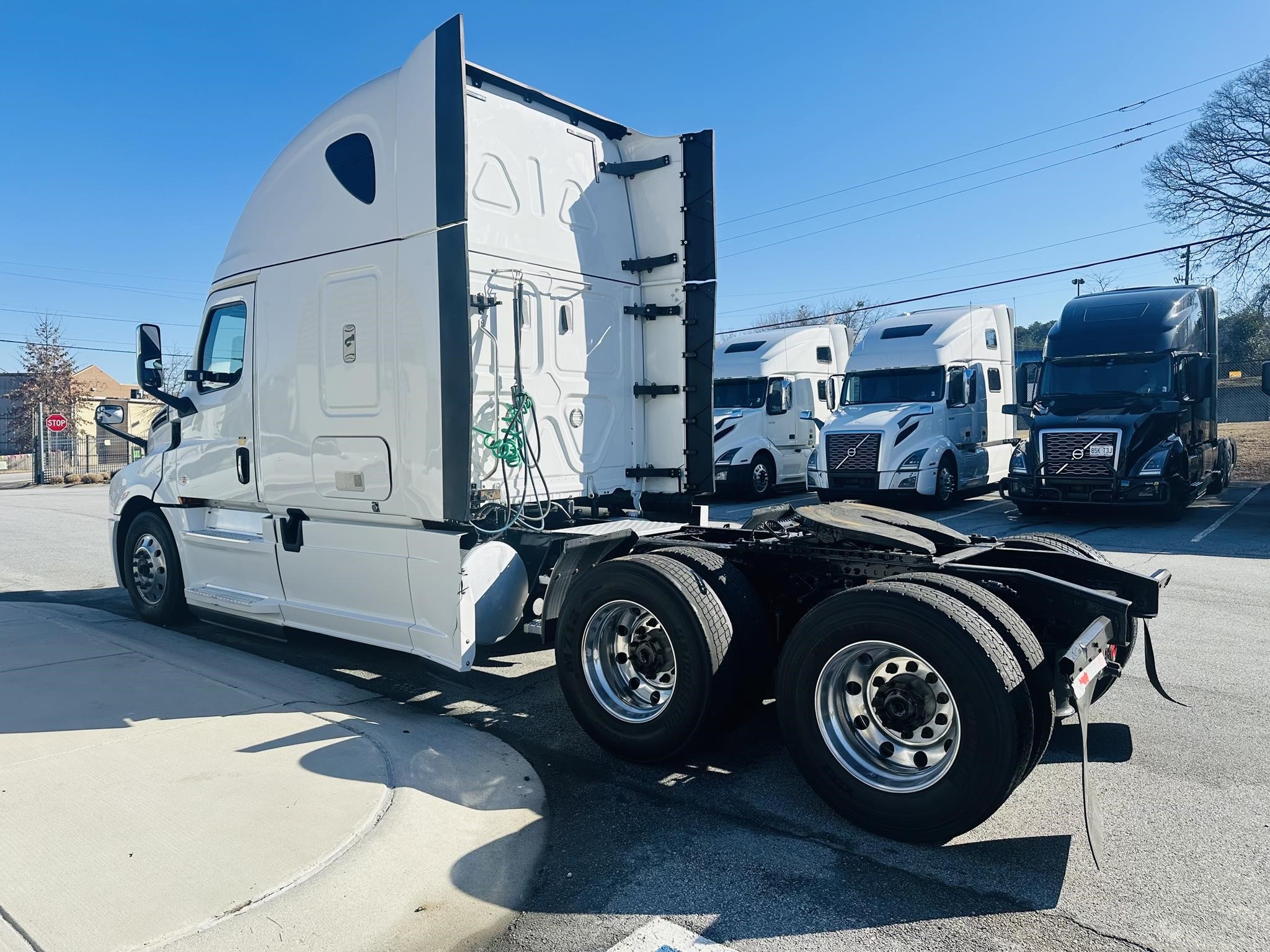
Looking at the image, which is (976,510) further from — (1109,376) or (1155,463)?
(1155,463)

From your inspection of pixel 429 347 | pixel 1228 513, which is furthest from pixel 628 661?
pixel 1228 513

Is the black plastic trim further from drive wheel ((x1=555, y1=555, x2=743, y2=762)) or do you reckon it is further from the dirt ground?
the dirt ground

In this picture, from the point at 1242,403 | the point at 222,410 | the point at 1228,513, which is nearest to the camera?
the point at 222,410

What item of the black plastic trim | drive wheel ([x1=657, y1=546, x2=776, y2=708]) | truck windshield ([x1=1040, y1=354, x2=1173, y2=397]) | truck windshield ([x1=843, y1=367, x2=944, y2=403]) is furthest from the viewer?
truck windshield ([x1=843, y1=367, x2=944, y2=403])

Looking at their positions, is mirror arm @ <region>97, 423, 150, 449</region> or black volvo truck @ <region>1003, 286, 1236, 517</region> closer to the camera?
mirror arm @ <region>97, 423, 150, 449</region>

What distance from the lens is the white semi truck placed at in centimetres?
365

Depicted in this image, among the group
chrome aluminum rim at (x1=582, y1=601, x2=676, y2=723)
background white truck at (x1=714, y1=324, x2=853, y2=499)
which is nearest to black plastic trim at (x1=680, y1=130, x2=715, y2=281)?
chrome aluminum rim at (x1=582, y1=601, x2=676, y2=723)

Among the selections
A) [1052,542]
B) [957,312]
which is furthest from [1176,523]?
[1052,542]

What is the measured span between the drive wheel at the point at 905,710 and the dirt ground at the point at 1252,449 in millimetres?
17176

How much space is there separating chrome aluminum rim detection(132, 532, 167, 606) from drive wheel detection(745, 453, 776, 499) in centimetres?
1240

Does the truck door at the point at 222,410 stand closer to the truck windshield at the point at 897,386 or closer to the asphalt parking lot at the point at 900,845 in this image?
the asphalt parking lot at the point at 900,845

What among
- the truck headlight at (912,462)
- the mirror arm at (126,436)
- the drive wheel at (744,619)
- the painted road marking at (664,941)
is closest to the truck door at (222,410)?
the mirror arm at (126,436)

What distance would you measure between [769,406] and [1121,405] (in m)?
6.66

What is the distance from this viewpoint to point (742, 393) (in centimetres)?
1881
